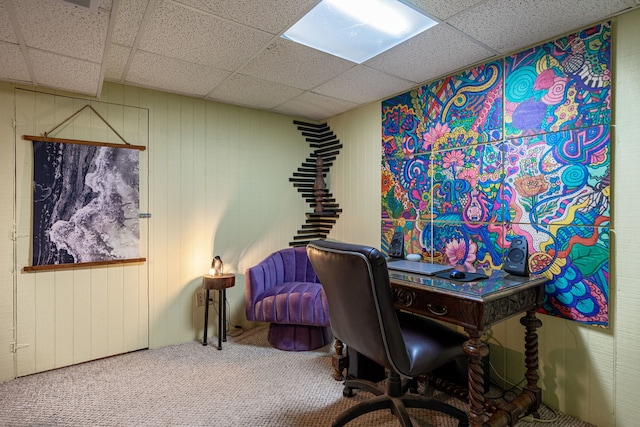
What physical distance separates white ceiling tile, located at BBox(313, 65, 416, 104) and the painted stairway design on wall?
2.19 ft

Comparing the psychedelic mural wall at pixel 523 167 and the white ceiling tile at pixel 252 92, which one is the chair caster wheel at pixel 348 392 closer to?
the psychedelic mural wall at pixel 523 167

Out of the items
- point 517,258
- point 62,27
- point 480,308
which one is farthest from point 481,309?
point 62,27

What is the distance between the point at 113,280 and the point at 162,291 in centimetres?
38

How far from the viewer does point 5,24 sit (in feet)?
5.13

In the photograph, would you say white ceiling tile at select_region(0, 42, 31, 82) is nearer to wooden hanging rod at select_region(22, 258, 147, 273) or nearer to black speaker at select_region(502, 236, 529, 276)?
wooden hanging rod at select_region(22, 258, 147, 273)

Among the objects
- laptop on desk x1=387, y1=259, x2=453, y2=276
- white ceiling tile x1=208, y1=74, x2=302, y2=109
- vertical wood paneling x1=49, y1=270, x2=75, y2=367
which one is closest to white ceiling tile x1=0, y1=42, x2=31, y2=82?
white ceiling tile x1=208, y1=74, x2=302, y2=109

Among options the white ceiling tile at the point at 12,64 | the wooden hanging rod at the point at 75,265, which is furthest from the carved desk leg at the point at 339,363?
the white ceiling tile at the point at 12,64

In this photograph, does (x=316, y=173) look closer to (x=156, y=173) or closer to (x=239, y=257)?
(x=239, y=257)

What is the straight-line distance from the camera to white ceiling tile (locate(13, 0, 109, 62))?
147 cm

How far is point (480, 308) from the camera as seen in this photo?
1491 mm

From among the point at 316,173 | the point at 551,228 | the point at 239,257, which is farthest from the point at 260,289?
the point at 551,228

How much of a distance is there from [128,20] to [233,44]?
549 mm

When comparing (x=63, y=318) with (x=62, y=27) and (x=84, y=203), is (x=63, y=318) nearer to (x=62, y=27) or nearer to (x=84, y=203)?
(x=84, y=203)

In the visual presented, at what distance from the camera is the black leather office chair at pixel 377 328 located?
1447 mm
